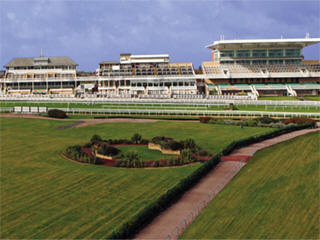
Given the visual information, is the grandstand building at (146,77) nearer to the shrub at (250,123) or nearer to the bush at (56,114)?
the bush at (56,114)

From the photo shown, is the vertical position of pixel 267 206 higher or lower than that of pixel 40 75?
lower

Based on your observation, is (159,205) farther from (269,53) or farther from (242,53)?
(269,53)

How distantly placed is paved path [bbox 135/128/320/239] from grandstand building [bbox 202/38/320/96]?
7361 cm

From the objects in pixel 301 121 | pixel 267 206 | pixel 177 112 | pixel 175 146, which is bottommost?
pixel 267 206

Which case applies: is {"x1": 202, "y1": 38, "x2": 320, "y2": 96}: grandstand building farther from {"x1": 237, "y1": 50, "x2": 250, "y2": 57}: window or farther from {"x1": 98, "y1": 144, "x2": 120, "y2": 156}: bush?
{"x1": 98, "y1": 144, "x2": 120, "y2": 156}: bush

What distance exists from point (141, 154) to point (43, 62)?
340 ft

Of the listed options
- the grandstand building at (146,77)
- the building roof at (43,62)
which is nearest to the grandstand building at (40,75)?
the building roof at (43,62)

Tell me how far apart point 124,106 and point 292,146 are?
41.3 meters

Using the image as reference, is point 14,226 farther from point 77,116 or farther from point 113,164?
point 77,116

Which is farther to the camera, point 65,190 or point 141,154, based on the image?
point 141,154

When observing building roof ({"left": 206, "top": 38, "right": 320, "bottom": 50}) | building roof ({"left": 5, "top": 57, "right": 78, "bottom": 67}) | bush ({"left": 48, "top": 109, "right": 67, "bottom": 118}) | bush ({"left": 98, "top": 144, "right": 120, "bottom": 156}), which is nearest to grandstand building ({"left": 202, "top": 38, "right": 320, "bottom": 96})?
building roof ({"left": 206, "top": 38, "right": 320, "bottom": 50})

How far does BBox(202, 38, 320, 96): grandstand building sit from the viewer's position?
104188mm

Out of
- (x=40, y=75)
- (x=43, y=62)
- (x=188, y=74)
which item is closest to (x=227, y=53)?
(x=188, y=74)

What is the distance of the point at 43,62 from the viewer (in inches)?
4857
